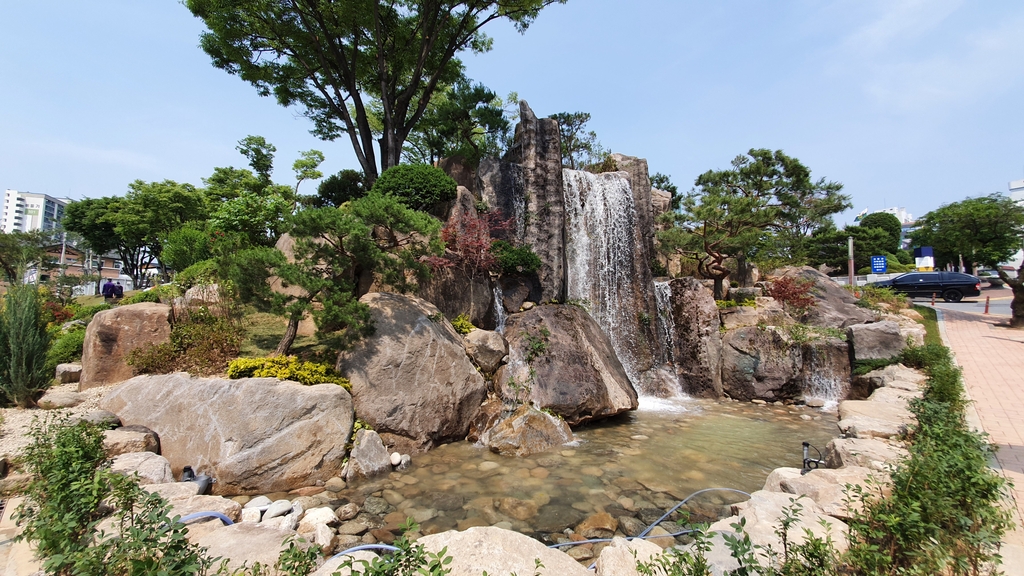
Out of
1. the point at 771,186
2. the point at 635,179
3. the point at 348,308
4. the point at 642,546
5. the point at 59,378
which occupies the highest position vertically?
the point at 771,186

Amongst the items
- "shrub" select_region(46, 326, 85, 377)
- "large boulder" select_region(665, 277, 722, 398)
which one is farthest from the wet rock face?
"shrub" select_region(46, 326, 85, 377)

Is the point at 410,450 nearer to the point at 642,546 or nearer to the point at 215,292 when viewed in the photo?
the point at 642,546

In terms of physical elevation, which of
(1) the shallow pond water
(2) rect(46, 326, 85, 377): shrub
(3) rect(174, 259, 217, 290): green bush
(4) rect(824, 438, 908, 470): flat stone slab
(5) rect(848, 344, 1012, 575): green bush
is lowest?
(1) the shallow pond water

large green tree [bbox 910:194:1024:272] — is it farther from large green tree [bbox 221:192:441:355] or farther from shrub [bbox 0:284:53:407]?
shrub [bbox 0:284:53:407]

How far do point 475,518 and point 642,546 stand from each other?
2250 mm

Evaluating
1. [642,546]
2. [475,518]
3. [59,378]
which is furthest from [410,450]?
[59,378]

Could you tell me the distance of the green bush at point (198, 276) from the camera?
8.99 m

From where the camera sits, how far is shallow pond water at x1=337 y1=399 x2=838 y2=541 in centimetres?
506

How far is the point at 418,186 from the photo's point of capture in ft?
37.3

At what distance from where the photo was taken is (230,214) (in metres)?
13.1

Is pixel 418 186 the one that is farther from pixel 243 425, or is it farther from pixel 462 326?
pixel 243 425

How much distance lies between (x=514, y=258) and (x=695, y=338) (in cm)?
551

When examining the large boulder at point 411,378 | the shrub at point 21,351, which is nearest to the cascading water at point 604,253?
the large boulder at point 411,378

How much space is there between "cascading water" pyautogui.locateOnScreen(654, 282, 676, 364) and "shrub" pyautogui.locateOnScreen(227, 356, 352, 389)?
9.17m
